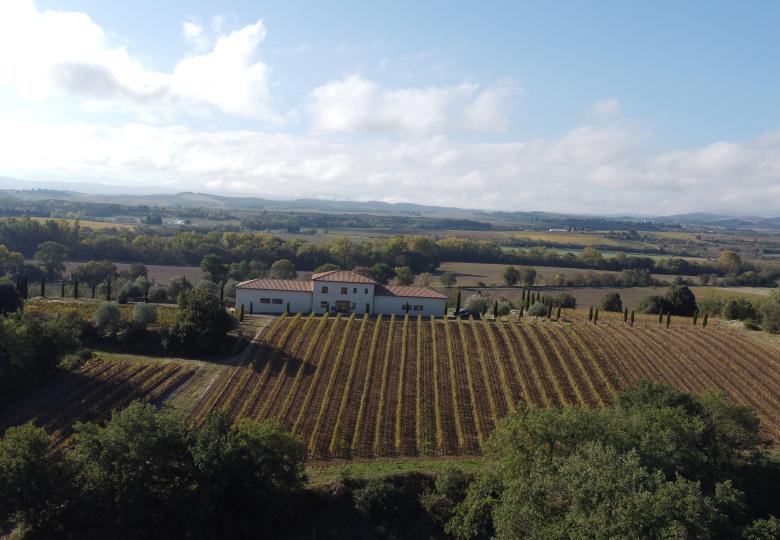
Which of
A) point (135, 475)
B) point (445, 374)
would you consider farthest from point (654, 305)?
point (135, 475)

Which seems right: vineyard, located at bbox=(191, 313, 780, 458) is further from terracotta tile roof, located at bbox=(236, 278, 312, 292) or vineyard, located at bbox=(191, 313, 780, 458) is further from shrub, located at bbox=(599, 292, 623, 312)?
shrub, located at bbox=(599, 292, 623, 312)

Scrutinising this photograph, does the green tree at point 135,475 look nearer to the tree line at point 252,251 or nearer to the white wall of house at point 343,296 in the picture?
the white wall of house at point 343,296

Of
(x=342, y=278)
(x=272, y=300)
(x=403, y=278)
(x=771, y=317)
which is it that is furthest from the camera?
(x=403, y=278)

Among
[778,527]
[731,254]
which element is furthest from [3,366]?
[731,254]

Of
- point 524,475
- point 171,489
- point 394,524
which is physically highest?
point 524,475

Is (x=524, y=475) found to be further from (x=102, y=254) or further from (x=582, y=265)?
(x=582, y=265)

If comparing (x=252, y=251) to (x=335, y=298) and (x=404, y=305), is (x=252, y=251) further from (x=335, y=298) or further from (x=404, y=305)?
(x=404, y=305)

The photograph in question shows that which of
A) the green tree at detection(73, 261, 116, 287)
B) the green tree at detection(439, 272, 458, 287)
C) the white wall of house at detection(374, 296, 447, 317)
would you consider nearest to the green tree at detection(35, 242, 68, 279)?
the green tree at detection(73, 261, 116, 287)
